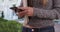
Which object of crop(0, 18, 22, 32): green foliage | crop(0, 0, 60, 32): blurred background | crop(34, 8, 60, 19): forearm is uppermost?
crop(34, 8, 60, 19): forearm

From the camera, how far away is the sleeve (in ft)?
1.95

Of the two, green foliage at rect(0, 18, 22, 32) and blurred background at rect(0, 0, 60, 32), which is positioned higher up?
blurred background at rect(0, 0, 60, 32)

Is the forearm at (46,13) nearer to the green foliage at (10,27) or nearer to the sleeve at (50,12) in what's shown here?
the sleeve at (50,12)

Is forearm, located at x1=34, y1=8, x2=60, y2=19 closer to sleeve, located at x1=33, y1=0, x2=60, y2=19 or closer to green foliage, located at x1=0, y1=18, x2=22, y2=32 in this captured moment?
sleeve, located at x1=33, y1=0, x2=60, y2=19

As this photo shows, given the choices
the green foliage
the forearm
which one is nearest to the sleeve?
the forearm

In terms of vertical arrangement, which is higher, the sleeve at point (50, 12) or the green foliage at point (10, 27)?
the sleeve at point (50, 12)

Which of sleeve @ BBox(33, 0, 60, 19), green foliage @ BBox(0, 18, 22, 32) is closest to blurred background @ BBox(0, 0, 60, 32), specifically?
green foliage @ BBox(0, 18, 22, 32)

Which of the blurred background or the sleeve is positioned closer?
the sleeve

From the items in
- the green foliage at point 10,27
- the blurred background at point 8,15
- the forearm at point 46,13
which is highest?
the forearm at point 46,13

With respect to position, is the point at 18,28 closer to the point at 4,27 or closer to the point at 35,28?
the point at 4,27

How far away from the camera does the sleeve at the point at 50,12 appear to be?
59 centimetres

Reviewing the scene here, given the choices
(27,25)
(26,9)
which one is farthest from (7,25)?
(26,9)

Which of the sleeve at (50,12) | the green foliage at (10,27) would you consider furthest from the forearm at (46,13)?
the green foliage at (10,27)

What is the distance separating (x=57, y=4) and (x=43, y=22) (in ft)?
0.36
